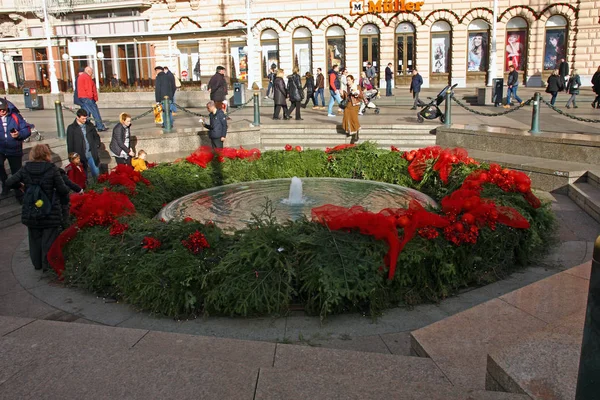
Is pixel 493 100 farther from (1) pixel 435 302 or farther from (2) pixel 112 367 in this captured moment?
(2) pixel 112 367

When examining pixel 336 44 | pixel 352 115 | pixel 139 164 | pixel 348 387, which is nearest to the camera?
pixel 348 387

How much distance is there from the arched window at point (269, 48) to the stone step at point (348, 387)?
117ft

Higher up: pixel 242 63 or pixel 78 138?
pixel 242 63

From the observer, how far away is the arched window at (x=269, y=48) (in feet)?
124

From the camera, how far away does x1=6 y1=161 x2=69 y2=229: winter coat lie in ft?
23.5

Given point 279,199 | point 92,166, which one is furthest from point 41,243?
point 92,166

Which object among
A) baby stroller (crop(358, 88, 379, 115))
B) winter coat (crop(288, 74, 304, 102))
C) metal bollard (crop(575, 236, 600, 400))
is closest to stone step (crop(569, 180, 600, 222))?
metal bollard (crop(575, 236, 600, 400))

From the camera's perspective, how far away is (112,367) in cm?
366

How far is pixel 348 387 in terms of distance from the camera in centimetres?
339

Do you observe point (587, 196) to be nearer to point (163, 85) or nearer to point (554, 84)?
point (554, 84)

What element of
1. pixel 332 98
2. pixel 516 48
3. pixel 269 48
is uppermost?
pixel 269 48

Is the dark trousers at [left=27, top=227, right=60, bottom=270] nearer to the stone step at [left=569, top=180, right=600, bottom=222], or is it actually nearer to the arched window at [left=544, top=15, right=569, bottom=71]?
the stone step at [left=569, top=180, right=600, bottom=222]

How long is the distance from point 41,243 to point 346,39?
31397 mm

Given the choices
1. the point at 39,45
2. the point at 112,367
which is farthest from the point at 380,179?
the point at 39,45
